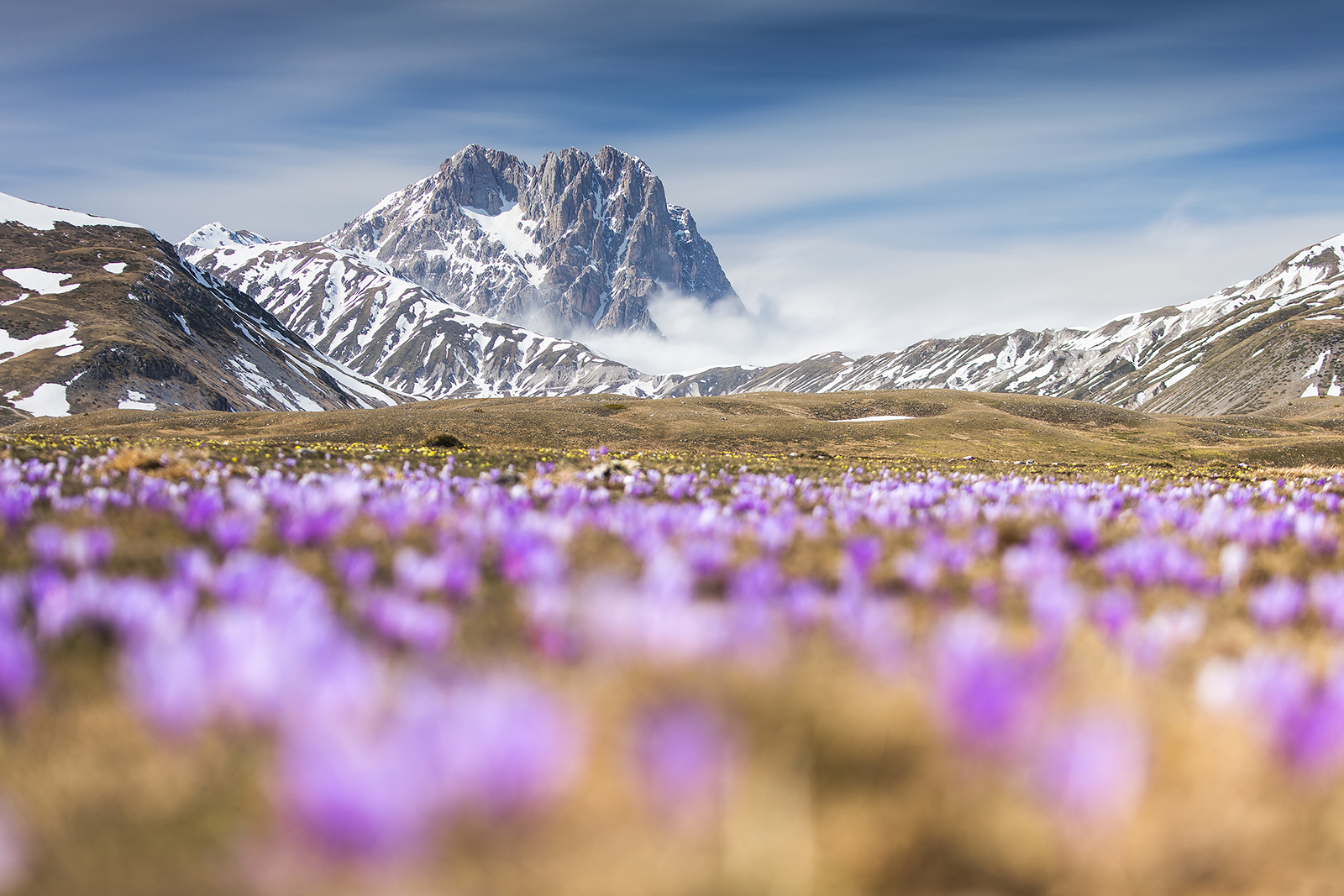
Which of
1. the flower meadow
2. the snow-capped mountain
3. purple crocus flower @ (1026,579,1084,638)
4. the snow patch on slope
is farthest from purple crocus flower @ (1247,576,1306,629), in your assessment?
the snow patch on slope

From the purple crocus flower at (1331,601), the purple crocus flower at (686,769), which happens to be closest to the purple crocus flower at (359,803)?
the purple crocus flower at (686,769)

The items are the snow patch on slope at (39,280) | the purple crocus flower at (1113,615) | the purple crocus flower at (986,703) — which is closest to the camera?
the purple crocus flower at (986,703)

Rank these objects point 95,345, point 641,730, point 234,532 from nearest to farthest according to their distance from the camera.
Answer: point 641,730 < point 234,532 < point 95,345

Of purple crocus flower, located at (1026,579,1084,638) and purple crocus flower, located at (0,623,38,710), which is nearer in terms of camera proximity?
purple crocus flower, located at (0,623,38,710)

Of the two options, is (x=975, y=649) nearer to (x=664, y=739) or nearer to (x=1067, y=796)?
(x=1067, y=796)

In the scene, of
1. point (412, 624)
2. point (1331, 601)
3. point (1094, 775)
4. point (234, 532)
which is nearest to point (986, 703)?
point (1094, 775)

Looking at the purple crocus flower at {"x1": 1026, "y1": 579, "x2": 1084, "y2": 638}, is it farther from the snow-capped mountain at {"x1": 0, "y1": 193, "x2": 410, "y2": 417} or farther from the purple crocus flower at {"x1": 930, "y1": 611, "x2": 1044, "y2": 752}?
the snow-capped mountain at {"x1": 0, "y1": 193, "x2": 410, "y2": 417}

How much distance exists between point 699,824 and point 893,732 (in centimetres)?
54

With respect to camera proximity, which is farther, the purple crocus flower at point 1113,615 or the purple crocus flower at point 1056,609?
the purple crocus flower at point 1113,615

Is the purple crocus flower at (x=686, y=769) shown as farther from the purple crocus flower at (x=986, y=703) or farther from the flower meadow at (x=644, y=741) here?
the purple crocus flower at (x=986, y=703)

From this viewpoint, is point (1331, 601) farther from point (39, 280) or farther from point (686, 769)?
point (39, 280)

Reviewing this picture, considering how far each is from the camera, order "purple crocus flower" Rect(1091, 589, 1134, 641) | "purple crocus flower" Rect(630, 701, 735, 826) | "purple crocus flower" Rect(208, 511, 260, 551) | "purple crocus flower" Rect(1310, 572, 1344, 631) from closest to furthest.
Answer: "purple crocus flower" Rect(630, 701, 735, 826) < "purple crocus flower" Rect(1091, 589, 1134, 641) < "purple crocus flower" Rect(1310, 572, 1344, 631) < "purple crocus flower" Rect(208, 511, 260, 551)

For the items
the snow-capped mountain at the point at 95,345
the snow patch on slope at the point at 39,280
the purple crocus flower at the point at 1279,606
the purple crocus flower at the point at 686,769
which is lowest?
the purple crocus flower at the point at 1279,606

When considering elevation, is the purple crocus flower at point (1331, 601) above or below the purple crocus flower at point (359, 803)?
below
